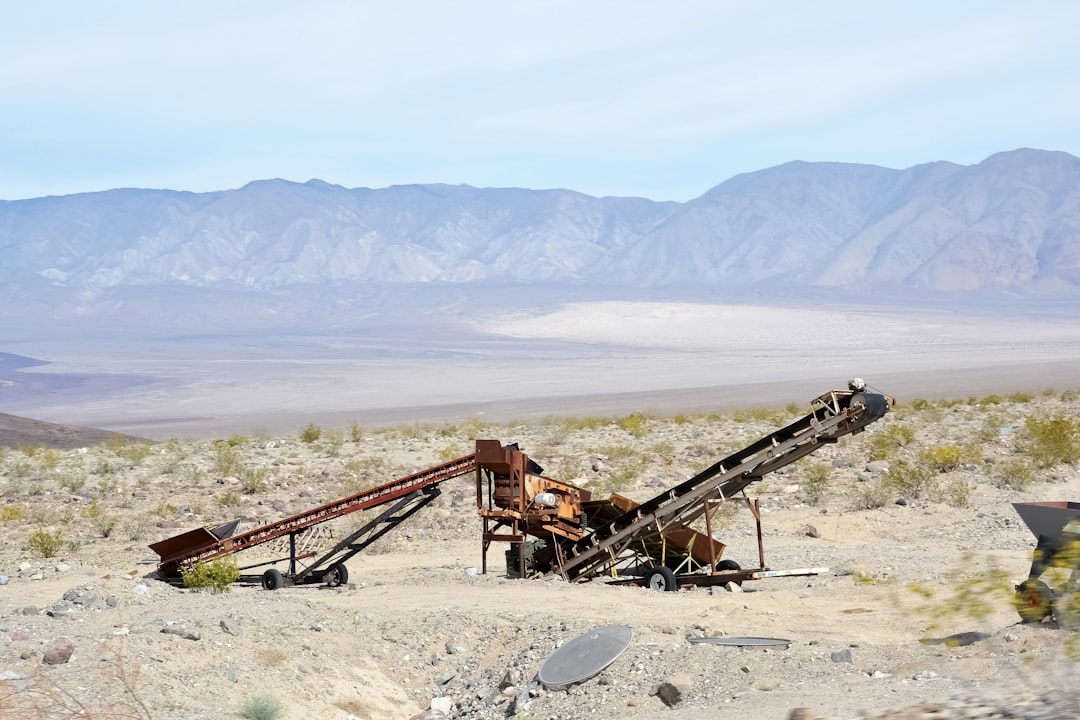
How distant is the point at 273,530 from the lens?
1534cm

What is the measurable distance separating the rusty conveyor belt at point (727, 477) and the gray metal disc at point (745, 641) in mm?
2669

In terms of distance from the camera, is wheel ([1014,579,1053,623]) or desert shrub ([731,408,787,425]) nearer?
wheel ([1014,579,1053,623])

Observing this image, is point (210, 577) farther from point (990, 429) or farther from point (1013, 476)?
point (990, 429)

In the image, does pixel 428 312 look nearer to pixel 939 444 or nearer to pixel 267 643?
pixel 939 444

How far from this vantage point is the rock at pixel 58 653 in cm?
1005

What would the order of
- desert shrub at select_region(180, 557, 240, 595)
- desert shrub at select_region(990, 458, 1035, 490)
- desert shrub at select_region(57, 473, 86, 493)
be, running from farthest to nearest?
desert shrub at select_region(57, 473, 86, 493), desert shrub at select_region(990, 458, 1035, 490), desert shrub at select_region(180, 557, 240, 595)

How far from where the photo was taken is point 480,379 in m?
92.1

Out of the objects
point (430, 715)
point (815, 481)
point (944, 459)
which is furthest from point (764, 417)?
point (430, 715)

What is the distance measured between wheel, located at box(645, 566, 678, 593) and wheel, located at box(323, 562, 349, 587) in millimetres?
4026

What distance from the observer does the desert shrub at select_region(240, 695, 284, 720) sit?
9.55 meters

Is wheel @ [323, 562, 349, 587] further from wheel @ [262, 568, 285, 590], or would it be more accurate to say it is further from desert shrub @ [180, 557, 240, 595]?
desert shrub @ [180, 557, 240, 595]

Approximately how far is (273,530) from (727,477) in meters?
5.89

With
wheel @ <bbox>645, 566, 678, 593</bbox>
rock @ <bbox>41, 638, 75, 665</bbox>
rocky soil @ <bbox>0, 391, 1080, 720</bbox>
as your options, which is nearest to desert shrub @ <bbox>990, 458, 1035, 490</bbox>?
rocky soil @ <bbox>0, 391, 1080, 720</bbox>

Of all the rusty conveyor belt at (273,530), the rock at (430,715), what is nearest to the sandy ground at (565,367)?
the rusty conveyor belt at (273,530)
